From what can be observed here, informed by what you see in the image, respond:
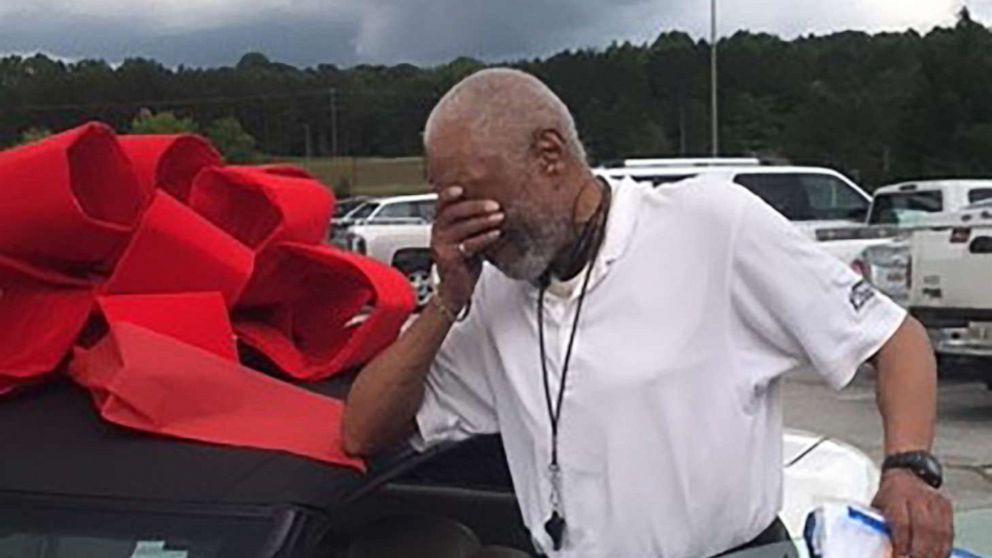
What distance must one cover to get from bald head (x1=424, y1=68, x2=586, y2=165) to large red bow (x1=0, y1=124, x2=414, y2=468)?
1.70 ft

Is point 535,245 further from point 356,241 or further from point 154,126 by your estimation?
point 356,241

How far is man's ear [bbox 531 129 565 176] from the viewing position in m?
2.38

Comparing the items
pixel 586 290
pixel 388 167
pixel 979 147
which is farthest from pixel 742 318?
pixel 388 167

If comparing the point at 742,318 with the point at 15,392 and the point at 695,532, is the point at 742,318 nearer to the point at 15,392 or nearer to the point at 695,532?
the point at 695,532

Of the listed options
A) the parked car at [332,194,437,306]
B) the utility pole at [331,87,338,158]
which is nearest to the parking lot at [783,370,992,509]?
the parked car at [332,194,437,306]

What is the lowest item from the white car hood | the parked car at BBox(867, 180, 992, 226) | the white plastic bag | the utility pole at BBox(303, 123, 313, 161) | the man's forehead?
the utility pole at BBox(303, 123, 313, 161)

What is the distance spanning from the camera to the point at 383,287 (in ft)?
9.75

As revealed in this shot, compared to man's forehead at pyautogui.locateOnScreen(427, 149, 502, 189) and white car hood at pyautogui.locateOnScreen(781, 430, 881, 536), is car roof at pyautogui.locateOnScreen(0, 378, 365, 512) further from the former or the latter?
white car hood at pyautogui.locateOnScreen(781, 430, 881, 536)

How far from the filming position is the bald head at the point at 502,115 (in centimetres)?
235

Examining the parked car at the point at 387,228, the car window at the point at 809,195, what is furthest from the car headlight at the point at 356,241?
the car window at the point at 809,195

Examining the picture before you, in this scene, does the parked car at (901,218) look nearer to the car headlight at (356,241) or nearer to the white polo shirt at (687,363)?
the car headlight at (356,241)

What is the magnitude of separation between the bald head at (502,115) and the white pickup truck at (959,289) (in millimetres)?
9214

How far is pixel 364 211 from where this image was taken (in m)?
32.0

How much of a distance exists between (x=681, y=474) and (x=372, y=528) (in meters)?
0.66
